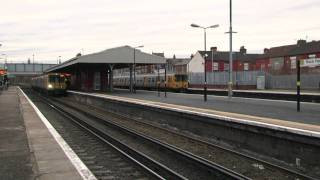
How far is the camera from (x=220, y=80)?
211ft

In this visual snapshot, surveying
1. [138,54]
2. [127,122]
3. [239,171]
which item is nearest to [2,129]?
[127,122]

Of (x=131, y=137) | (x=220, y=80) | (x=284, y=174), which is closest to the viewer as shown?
(x=284, y=174)

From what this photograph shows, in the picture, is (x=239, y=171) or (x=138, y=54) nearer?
(x=239, y=171)

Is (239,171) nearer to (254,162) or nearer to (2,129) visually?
(254,162)

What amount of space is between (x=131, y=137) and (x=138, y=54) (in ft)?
129

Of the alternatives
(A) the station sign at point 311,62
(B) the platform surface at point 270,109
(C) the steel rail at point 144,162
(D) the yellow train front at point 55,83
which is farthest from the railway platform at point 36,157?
(D) the yellow train front at point 55,83

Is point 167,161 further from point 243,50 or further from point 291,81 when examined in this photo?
point 243,50

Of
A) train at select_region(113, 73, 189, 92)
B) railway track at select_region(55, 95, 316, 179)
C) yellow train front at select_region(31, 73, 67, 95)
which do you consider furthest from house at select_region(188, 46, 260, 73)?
railway track at select_region(55, 95, 316, 179)

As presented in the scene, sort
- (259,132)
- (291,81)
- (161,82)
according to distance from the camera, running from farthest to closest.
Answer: (161,82) < (291,81) < (259,132)

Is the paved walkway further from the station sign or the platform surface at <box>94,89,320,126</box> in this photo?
the station sign

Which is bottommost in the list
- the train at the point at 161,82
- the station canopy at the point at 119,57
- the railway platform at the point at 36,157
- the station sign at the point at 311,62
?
the railway platform at the point at 36,157

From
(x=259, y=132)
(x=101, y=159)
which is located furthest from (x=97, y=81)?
(x=259, y=132)

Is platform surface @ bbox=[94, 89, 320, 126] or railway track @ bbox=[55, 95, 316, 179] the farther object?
platform surface @ bbox=[94, 89, 320, 126]

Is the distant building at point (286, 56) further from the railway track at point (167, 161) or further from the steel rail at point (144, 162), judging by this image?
the steel rail at point (144, 162)
